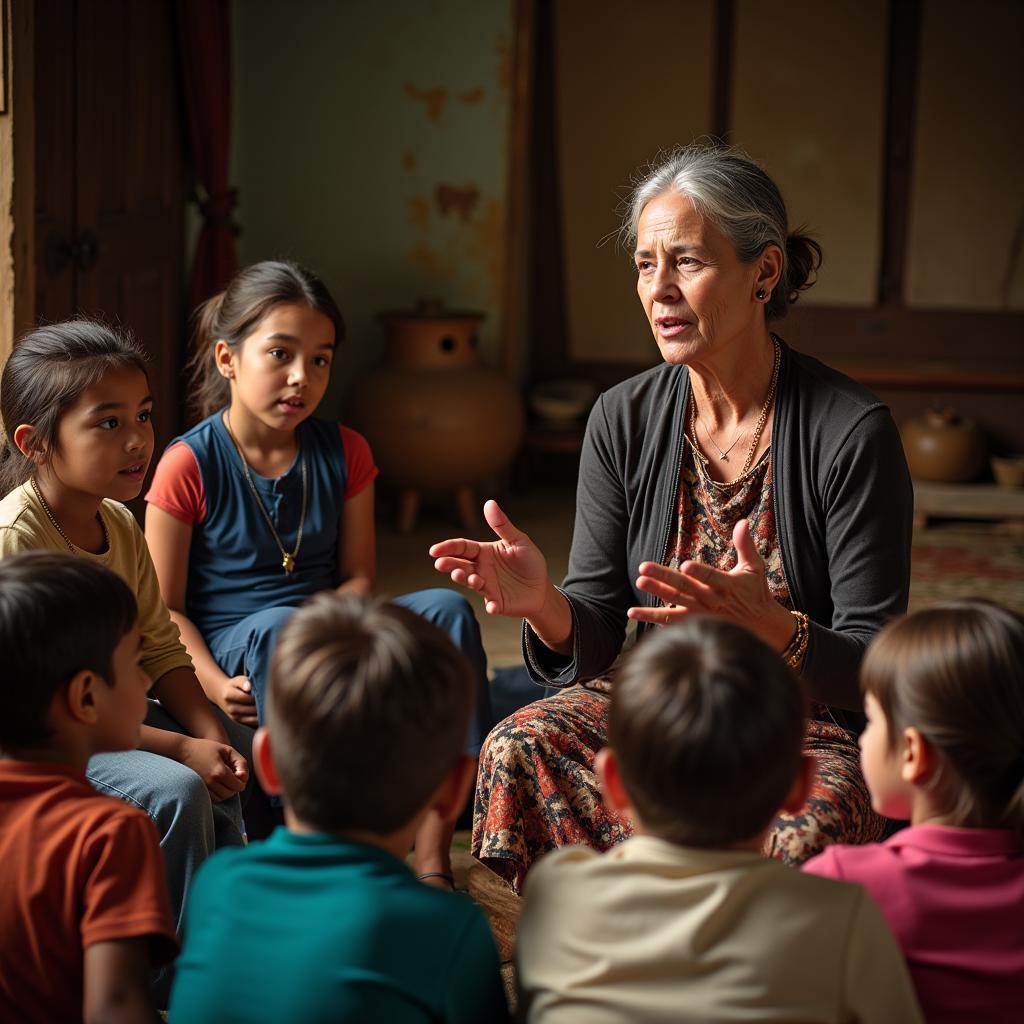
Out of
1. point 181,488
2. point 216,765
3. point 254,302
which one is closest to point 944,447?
point 254,302

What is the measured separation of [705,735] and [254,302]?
5.73ft

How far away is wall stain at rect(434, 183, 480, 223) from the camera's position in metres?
5.66

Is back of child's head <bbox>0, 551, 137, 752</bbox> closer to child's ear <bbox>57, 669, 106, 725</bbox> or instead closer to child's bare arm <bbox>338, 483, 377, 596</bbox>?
child's ear <bbox>57, 669, 106, 725</bbox>

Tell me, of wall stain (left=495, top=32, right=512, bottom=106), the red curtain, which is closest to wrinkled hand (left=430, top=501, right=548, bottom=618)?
the red curtain

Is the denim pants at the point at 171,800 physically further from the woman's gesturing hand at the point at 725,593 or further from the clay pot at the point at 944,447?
the clay pot at the point at 944,447

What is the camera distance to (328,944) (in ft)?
4.02

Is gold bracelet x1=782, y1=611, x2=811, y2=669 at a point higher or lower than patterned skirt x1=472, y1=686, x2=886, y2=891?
higher

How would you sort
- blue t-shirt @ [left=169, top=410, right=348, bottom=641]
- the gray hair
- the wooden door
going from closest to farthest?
the gray hair → blue t-shirt @ [left=169, top=410, right=348, bottom=641] → the wooden door

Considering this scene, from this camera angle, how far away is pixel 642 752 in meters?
1.27

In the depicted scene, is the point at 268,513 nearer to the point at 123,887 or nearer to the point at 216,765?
the point at 216,765

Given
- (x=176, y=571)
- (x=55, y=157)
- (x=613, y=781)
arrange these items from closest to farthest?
(x=613, y=781) → (x=176, y=571) → (x=55, y=157)

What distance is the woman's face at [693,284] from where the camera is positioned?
2.17 meters

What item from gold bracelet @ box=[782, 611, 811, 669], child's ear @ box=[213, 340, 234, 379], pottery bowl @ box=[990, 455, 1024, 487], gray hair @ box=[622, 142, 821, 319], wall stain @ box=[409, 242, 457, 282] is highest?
gray hair @ box=[622, 142, 821, 319]

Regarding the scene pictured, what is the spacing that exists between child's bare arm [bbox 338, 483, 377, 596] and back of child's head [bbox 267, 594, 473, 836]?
1496 millimetres
